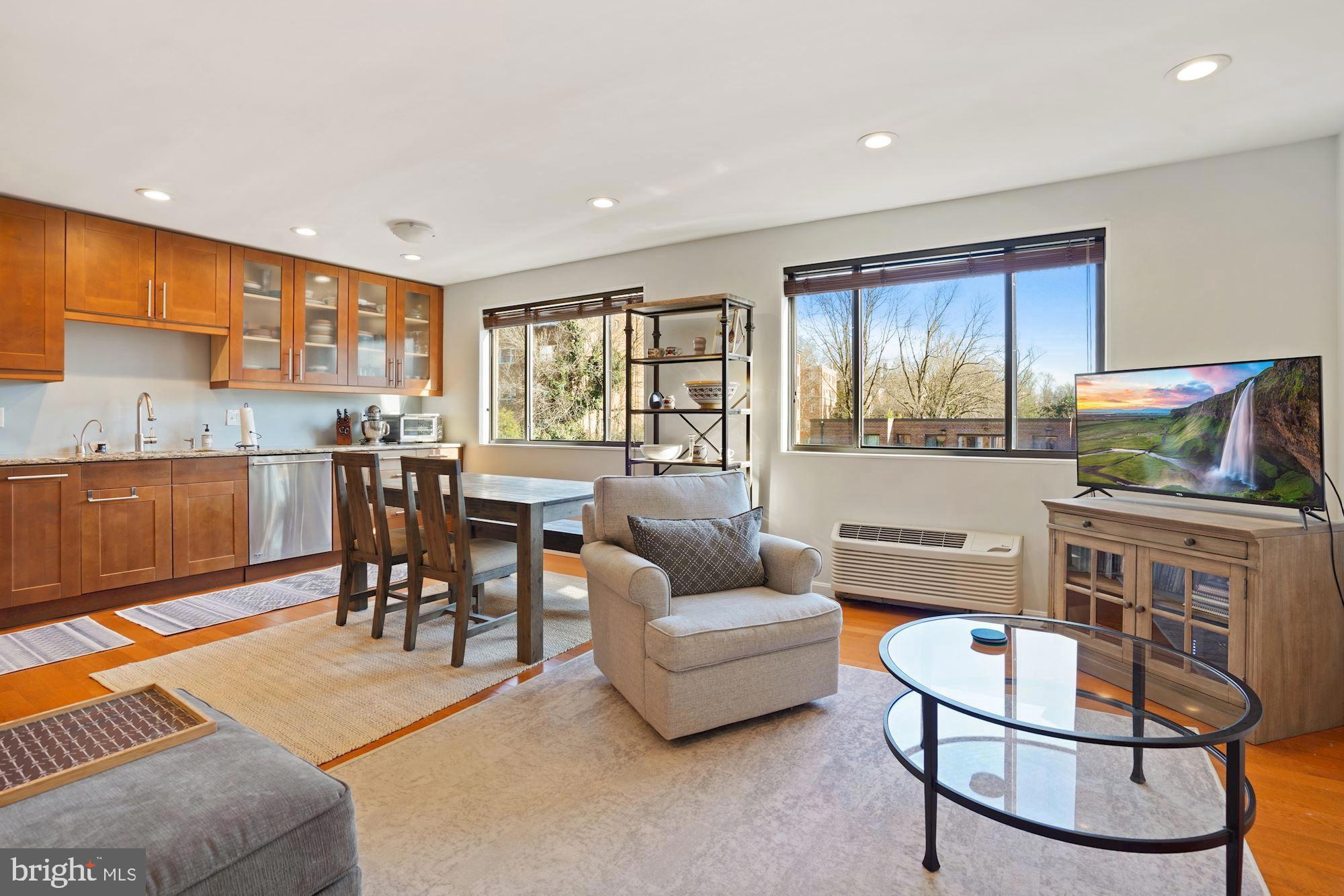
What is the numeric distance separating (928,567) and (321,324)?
4.65 metres

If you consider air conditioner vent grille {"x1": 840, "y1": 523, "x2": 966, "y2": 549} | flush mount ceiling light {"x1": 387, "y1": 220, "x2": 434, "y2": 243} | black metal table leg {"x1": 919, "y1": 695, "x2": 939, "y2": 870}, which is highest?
flush mount ceiling light {"x1": 387, "y1": 220, "x2": 434, "y2": 243}

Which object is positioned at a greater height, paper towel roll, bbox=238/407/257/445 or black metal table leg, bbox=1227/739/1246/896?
paper towel roll, bbox=238/407/257/445

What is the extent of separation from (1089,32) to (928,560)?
2499 millimetres

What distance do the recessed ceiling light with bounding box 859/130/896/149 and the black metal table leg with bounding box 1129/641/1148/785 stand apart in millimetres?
2160

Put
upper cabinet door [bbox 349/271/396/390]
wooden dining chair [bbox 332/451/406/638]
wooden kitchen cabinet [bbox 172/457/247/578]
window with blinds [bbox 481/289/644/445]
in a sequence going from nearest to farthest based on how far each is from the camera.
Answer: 1. wooden dining chair [bbox 332/451/406/638]
2. wooden kitchen cabinet [bbox 172/457/247/578]
3. window with blinds [bbox 481/289/644/445]
4. upper cabinet door [bbox 349/271/396/390]

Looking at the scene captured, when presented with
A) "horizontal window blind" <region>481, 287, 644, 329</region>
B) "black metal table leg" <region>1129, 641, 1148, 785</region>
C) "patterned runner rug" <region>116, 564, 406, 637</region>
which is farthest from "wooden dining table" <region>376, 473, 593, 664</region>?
"black metal table leg" <region>1129, 641, 1148, 785</region>

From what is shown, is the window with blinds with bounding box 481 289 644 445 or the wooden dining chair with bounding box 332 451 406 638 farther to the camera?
the window with blinds with bounding box 481 289 644 445

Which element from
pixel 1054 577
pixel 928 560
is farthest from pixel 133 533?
pixel 1054 577

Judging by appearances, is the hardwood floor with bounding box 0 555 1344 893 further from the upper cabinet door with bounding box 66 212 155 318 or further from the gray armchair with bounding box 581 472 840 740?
the upper cabinet door with bounding box 66 212 155 318

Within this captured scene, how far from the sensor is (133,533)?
13.1 feet

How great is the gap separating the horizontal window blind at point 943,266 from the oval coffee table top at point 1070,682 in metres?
2.14

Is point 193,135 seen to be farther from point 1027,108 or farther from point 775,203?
point 1027,108

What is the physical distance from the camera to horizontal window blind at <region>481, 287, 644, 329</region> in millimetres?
5023

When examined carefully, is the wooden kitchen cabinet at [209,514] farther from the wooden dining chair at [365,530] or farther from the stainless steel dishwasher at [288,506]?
the wooden dining chair at [365,530]
